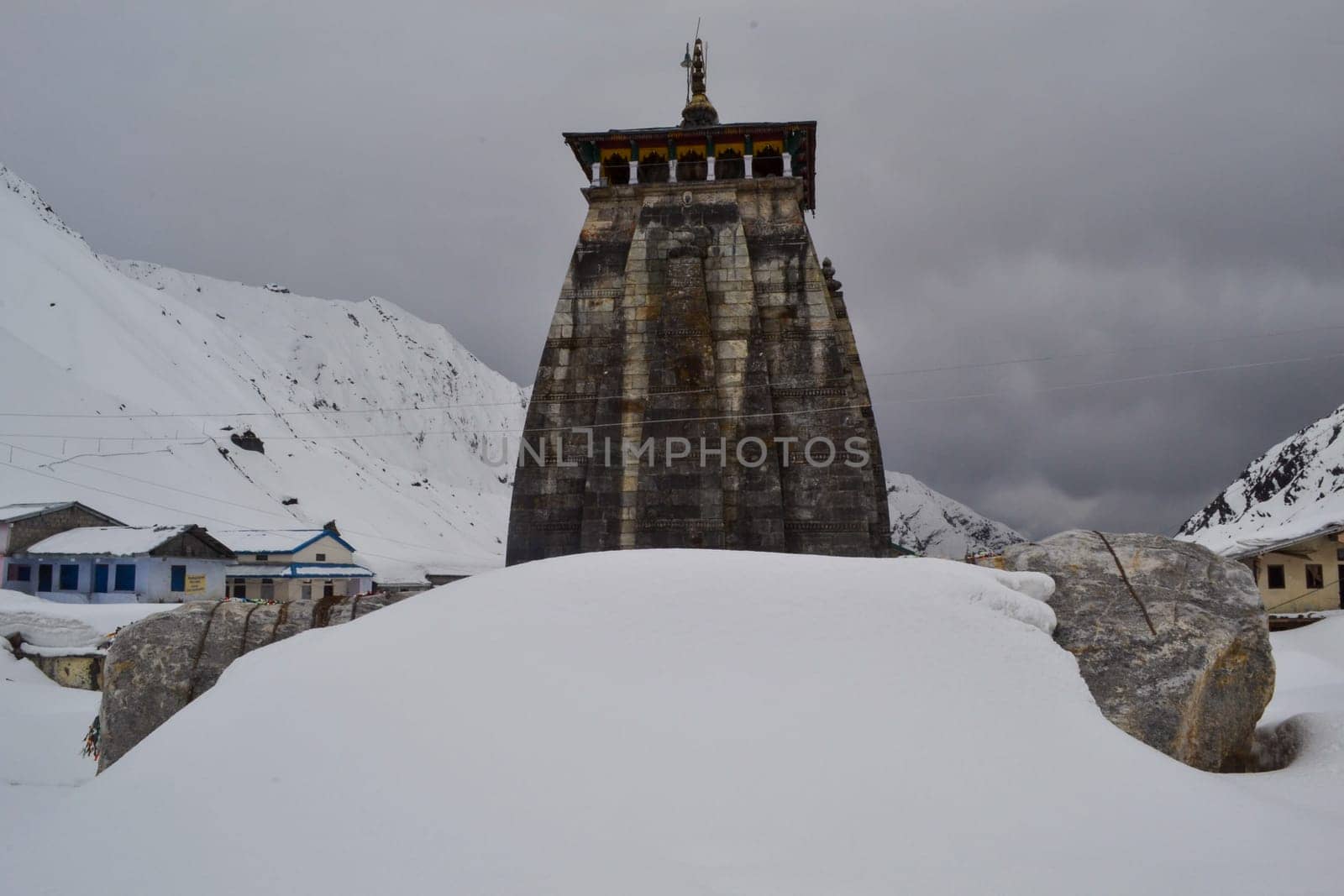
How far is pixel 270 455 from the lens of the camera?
72.1m

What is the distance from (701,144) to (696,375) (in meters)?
5.11

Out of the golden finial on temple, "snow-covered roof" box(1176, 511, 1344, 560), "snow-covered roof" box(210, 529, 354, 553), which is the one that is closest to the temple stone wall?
the golden finial on temple

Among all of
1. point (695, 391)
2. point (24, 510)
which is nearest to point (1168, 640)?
point (695, 391)

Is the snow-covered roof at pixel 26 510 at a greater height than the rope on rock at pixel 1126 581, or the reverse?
the snow-covered roof at pixel 26 510

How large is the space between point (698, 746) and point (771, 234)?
1353 cm

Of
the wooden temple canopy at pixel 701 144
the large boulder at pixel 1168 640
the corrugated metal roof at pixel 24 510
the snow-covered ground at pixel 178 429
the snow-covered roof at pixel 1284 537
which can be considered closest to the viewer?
the large boulder at pixel 1168 640

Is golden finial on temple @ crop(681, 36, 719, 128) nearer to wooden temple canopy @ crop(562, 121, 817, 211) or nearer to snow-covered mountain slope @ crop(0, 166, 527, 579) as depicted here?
wooden temple canopy @ crop(562, 121, 817, 211)

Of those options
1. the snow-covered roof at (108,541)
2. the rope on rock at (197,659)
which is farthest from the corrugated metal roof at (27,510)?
the rope on rock at (197,659)

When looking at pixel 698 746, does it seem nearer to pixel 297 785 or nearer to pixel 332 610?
pixel 297 785

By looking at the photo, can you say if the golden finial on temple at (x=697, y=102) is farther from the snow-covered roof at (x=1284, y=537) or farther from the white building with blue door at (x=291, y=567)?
the white building with blue door at (x=291, y=567)

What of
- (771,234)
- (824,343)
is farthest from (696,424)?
(771,234)

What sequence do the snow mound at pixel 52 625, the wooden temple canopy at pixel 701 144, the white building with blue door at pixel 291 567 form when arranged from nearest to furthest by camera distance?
the wooden temple canopy at pixel 701 144, the snow mound at pixel 52 625, the white building with blue door at pixel 291 567

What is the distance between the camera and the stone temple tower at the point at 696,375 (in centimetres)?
1511

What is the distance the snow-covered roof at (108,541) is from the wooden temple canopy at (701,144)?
945 inches
